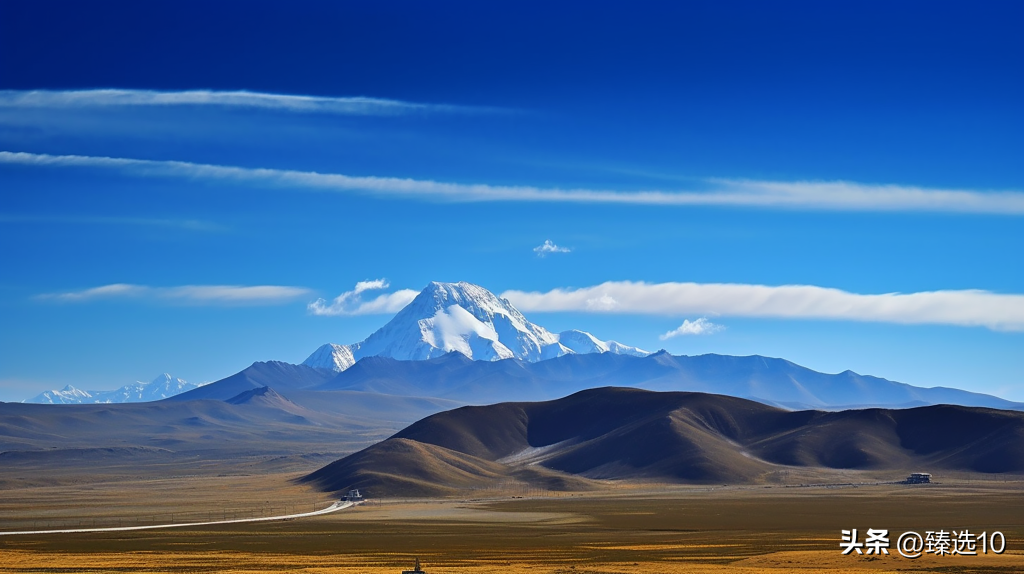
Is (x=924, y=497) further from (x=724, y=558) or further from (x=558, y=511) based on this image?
(x=724, y=558)

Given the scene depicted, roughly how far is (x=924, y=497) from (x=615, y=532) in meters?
88.1

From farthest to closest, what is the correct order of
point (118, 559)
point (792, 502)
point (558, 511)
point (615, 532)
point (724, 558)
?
point (792, 502) < point (558, 511) < point (615, 532) < point (118, 559) < point (724, 558)

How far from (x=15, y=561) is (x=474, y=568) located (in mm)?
37571

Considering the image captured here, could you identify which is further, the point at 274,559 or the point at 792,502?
the point at 792,502

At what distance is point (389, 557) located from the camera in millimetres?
93000

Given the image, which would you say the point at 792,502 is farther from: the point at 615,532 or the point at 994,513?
the point at 615,532

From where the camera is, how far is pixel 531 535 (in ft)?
388

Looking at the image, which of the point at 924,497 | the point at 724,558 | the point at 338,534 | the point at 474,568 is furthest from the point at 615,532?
the point at 924,497

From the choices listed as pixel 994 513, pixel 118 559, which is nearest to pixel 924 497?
pixel 994 513

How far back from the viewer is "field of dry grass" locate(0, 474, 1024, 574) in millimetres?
81625

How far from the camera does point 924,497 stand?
189m

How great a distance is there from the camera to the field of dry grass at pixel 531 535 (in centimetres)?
8162

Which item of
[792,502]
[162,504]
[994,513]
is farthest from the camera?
[162,504]

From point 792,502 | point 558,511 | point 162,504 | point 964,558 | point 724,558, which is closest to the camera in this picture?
point 964,558
